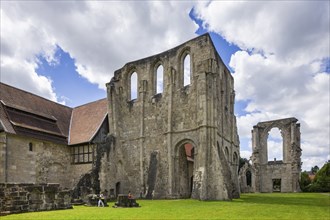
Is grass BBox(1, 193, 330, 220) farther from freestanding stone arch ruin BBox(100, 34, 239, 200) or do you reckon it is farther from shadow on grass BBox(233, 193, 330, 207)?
freestanding stone arch ruin BBox(100, 34, 239, 200)

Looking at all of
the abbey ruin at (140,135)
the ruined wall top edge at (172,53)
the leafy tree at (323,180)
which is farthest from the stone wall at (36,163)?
the leafy tree at (323,180)

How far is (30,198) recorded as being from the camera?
52.7 feet

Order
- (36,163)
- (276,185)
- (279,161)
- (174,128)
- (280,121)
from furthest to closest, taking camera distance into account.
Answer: (276,185)
(280,121)
(279,161)
(174,128)
(36,163)

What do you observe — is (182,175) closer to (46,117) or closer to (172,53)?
(172,53)

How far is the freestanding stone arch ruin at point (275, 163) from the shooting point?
44844 mm

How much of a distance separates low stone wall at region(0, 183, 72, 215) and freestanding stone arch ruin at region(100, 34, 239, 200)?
9.69m

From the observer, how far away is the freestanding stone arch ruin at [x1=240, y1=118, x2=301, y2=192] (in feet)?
Answer: 147

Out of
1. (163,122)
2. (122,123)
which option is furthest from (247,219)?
(122,123)

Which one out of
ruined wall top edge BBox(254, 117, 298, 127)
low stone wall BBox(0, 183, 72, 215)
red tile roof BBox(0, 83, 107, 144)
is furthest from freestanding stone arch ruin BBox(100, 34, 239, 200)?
ruined wall top edge BBox(254, 117, 298, 127)

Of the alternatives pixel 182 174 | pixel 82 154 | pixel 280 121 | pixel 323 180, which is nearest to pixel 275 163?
pixel 280 121


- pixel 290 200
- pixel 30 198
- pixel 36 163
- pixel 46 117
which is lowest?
pixel 290 200

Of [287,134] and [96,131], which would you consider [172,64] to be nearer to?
[96,131]

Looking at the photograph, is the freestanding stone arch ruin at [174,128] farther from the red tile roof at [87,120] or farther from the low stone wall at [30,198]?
the low stone wall at [30,198]

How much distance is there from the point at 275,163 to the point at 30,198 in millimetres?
38796
